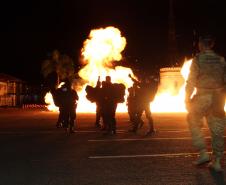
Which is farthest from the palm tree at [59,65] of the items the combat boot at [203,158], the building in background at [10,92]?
the combat boot at [203,158]

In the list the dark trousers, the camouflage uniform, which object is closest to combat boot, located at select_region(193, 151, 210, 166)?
the camouflage uniform

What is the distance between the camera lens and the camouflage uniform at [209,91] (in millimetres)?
7977

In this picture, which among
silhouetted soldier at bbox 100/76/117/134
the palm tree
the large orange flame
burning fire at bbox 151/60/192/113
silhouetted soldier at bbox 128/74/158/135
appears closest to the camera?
silhouetted soldier at bbox 100/76/117/134

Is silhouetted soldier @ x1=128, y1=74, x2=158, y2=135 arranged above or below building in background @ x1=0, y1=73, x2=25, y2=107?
below

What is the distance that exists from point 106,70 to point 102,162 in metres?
28.4

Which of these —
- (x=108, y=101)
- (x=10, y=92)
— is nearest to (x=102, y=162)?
(x=108, y=101)

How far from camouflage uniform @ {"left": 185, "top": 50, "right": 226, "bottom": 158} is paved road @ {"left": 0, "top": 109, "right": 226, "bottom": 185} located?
2.05 ft

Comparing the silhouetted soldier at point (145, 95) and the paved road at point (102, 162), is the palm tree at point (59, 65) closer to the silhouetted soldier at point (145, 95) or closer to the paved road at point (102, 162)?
the silhouetted soldier at point (145, 95)

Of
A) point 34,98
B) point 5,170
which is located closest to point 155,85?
point 5,170

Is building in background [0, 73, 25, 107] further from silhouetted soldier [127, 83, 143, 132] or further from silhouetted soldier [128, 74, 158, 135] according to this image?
silhouetted soldier [128, 74, 158, 135]

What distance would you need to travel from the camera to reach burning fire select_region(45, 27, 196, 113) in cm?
3600

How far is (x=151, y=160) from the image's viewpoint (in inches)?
357

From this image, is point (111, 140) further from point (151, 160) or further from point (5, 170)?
point (5, 170)

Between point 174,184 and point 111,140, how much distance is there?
6350mm
